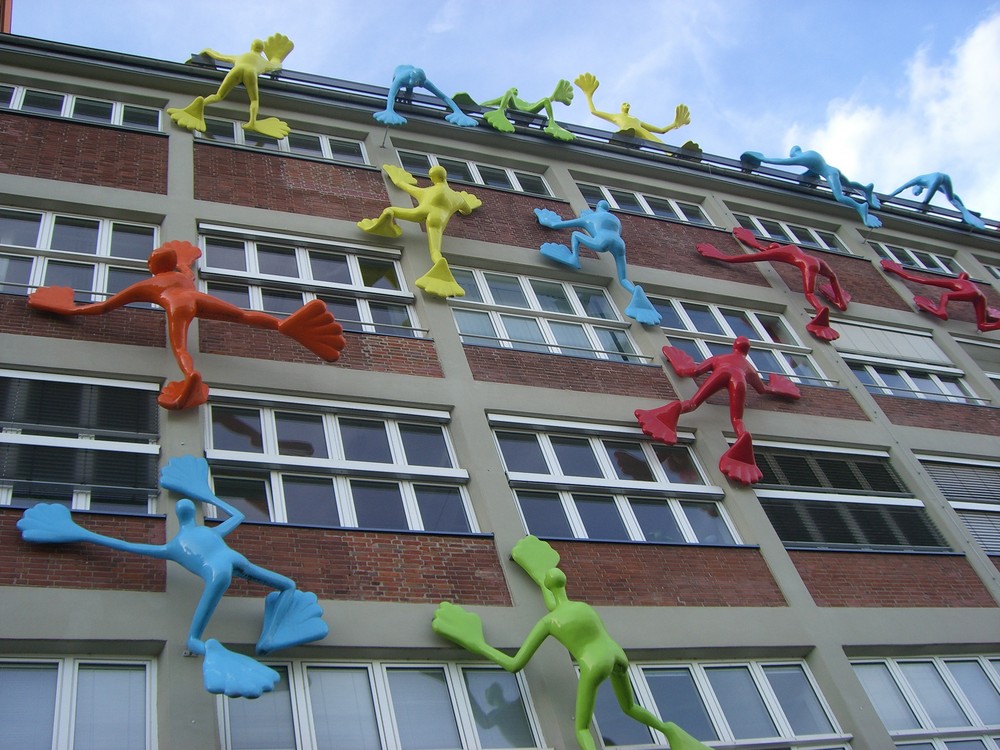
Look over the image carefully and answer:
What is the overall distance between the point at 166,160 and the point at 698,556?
30.6ft

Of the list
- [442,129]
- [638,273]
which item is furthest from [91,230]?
[638,273]

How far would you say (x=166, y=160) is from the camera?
48.8ft

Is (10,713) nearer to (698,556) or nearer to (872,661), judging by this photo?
(698,556)

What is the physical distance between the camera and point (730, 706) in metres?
10.5

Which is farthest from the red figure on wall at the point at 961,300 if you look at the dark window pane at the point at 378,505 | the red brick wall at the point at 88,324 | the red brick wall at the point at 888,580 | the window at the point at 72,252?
the red brick wall at the point at 88,324

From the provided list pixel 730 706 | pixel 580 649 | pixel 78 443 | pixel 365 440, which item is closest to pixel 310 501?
pixel 365 440

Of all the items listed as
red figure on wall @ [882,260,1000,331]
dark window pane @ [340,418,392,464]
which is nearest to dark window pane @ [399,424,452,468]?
dark window pane @ [340,418,392,464]

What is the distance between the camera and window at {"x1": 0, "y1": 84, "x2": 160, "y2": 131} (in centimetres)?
1568

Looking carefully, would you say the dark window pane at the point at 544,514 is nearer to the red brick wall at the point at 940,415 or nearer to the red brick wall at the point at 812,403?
the red brick wall at the point at 812,403

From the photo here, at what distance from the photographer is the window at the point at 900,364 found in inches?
695

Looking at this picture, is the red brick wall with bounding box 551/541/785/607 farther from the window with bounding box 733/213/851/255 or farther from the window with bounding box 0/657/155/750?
the window with bounding box 733/213/851/255

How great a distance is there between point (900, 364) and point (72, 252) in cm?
1358

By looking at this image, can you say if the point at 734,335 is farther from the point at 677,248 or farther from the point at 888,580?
the point at 888,580

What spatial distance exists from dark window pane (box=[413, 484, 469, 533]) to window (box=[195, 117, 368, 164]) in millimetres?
7090
